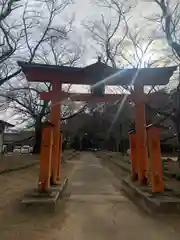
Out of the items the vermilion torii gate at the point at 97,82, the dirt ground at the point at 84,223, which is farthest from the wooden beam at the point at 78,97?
the dirt ground at the point at 84,223

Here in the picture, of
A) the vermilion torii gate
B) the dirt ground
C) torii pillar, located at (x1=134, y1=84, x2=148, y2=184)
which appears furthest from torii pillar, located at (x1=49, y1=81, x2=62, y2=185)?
torii pillar, located at (x1=134, y1=84, x2=148, y2=184)

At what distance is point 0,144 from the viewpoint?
36875 mm

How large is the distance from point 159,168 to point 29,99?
1201 inches

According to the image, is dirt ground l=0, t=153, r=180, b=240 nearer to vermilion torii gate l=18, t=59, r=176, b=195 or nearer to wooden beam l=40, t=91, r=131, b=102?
vermilion torii gate l=18, t=59, r=176, b=195

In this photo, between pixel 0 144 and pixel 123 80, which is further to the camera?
pixel 0 144

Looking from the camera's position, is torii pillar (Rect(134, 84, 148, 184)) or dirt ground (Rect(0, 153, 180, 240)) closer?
dirt ground (Rect(0, 153, 180, 240))

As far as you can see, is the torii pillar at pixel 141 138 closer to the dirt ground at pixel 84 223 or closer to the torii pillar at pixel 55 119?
the dirt ground at pixel 84 223

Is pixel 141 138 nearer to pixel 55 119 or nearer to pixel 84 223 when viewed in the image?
pixel 55 119

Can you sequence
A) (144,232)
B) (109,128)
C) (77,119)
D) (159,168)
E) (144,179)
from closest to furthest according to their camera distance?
(144,232) < (159,168) < (144,179) < (109,128) < (77,119)

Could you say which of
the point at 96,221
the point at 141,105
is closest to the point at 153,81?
the point at 141,105

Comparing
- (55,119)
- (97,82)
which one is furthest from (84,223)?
(97,82)

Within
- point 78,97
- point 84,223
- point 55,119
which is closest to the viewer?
point 84,223

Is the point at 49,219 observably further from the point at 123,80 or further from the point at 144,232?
the point at 123,80

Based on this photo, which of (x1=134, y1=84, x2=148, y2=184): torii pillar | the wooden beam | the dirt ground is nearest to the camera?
the dirt ground
